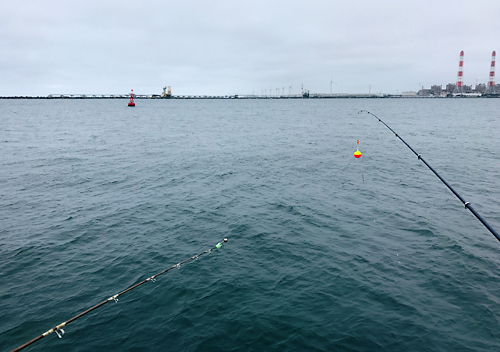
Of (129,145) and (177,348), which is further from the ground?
(129,145)

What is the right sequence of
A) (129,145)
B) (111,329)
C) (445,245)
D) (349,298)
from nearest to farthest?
(111,329)
(349,298)
(445,245)
(129,145)

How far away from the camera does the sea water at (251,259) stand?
10.9 metres

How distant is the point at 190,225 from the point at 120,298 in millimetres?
6919

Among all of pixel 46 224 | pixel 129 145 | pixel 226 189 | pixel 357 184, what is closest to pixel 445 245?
pixel 357 184

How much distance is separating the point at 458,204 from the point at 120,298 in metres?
22.5

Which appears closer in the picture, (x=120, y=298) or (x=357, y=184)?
(x=120, y=298)

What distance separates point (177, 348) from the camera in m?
10.2

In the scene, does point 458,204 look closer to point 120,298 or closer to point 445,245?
point 445,245

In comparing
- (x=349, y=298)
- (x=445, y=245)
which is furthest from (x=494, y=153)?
(x=349, y=298)

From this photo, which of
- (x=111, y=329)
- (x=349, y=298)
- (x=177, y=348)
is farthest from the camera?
(x=349, y=298)

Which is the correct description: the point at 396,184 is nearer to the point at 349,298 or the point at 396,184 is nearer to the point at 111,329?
the point at 349,298

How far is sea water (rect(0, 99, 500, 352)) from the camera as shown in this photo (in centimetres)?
1088

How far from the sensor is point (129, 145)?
47.8 m

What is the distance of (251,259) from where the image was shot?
15508 millimetres
